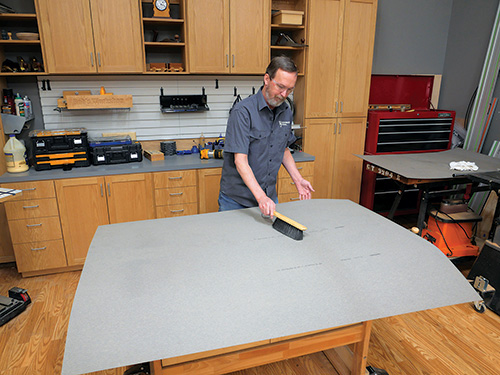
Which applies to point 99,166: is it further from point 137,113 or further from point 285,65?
point 285,65

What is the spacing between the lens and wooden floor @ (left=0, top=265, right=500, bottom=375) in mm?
2057

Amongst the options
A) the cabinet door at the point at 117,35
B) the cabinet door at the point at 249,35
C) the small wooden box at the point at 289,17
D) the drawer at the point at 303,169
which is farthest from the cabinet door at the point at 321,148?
the cabinet door at the point at 117,35

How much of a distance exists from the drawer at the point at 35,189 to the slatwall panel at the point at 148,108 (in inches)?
29.7

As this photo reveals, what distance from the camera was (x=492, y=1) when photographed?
12.7 ft

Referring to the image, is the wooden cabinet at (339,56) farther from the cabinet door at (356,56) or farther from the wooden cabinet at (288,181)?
the wooden cabinet at (288,181)

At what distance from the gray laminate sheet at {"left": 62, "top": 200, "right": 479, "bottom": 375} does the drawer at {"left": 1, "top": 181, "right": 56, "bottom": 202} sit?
4.52ft

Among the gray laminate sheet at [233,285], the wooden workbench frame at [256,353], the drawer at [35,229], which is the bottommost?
the drawer at [35,229]

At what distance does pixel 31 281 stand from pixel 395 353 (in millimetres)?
2912

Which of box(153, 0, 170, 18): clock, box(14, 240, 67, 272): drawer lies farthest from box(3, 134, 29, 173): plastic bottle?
box(153, 0, 170, 18): clock

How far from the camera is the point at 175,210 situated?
3236 millimetres

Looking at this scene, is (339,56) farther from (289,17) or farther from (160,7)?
(160,7)

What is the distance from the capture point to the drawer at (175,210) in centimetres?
320

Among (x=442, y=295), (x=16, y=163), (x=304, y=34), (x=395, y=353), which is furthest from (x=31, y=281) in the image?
(x=304, y=34)

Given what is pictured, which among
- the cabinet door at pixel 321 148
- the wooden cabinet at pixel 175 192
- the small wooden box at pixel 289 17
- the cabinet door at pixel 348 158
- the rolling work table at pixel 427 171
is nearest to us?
the rolling work table at pixel 427 171
